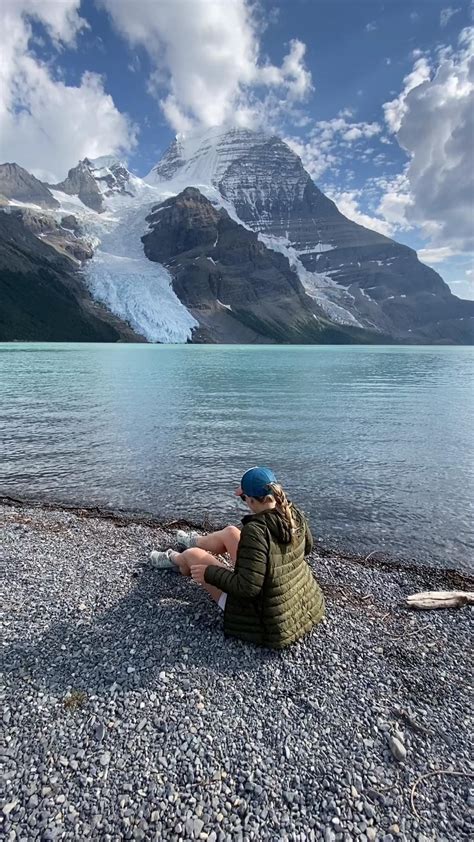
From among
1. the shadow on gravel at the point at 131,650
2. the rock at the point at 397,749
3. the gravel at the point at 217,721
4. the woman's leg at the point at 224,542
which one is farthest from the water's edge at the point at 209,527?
the rock at the point at 397,749

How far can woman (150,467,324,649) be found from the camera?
564cm

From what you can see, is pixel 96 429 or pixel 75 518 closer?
pixel 75 518

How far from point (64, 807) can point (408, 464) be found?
17587 mm

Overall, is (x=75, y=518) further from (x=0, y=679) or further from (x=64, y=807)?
(x=64, y=807)

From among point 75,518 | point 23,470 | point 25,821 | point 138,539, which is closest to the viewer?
point 25,821

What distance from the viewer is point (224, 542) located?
771 centimetres

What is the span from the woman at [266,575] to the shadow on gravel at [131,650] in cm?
36

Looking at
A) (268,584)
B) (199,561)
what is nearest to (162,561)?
(199,561)

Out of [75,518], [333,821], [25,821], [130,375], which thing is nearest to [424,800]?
[333,821]

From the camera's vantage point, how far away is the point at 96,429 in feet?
83.1

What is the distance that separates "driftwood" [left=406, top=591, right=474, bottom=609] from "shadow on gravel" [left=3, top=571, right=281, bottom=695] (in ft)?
10.4

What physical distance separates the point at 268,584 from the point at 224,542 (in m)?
2.00

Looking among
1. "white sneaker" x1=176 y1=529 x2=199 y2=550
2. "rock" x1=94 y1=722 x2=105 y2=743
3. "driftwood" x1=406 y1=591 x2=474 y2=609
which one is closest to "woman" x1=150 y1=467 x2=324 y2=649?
"rock" x1=94 y1=722 x2=105 y2=743

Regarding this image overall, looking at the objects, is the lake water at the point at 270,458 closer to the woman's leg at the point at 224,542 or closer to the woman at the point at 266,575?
the woman's leg at the point at 224,542
